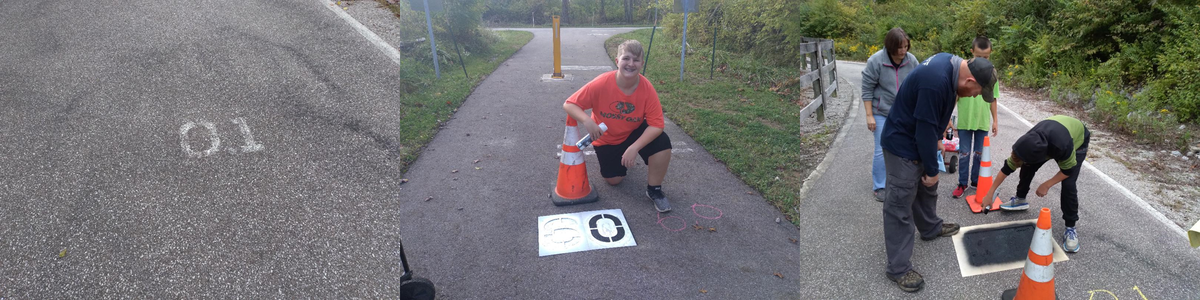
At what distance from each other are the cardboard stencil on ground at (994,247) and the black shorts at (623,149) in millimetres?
2085

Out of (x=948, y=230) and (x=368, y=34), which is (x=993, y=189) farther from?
(x=368, y=34)

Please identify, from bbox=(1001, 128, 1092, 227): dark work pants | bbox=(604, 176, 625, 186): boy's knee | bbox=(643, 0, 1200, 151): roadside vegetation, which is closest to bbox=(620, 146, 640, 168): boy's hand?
bbox=(604, 176, 625, 186): boy's knee

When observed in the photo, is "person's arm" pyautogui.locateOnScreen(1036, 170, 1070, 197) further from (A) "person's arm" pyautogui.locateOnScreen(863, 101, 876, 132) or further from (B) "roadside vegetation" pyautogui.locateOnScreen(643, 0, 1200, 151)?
(B) "roadside vegetation" pyautogui.locateOnScreen(643, 0, 1200, 151)

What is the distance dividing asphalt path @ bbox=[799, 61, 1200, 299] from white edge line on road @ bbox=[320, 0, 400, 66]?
638cm

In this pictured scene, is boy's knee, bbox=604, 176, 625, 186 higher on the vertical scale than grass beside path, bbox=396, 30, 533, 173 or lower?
lower

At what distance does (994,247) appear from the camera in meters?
3.69

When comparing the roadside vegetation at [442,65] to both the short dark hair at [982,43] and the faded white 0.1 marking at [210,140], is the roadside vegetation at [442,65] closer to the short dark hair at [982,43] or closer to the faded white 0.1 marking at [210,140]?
the faded white 0.1 marking at [210,140]

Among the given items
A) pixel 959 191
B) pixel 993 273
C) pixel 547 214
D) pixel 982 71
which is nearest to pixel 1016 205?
pixel 959 191

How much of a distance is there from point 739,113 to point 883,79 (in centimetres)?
131

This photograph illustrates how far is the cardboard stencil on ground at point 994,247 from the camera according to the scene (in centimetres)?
346

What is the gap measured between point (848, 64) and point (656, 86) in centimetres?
1004

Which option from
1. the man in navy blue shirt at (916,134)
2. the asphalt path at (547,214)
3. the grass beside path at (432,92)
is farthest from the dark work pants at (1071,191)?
the grass beside path at (432,92)

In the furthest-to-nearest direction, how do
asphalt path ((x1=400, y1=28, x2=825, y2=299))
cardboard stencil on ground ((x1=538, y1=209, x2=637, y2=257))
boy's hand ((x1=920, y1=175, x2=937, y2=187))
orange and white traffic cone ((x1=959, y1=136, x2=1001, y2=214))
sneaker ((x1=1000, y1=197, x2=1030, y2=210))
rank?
orange and white traffic cone ((x1=959, y1=136, x2=1001, y2=214)), sneaker ((x1=1000, y1=197, x2=1030, y2=210)), boy's hand ((x1=920, y1=175, x2=937, y2=187)), cardboard stencil on ground ((x1=538, y1=209, x2=637, y2=257)), asphalt path ((x1=400, y1=28, x2=825, y2=299))

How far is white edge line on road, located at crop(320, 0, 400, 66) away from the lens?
27.7 ft
